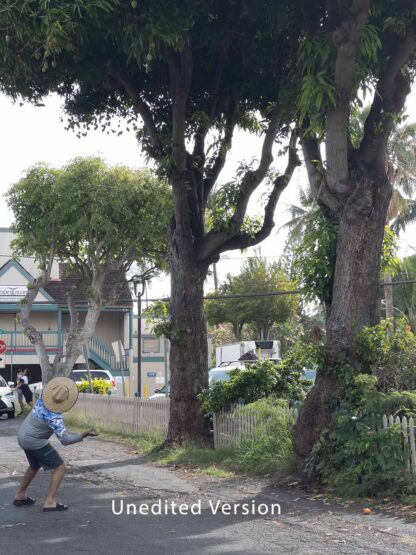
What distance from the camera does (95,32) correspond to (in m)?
12.1

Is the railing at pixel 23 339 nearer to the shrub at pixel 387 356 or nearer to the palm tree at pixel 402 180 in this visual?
the palm tree at pixel 402 180

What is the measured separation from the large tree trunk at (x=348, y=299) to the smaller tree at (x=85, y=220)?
14741 millimetres

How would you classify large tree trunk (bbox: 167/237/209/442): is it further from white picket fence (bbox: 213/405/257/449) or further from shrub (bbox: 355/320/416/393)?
shrub (bbox: 355/320/416/393)

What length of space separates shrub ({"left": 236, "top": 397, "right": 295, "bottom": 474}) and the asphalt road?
0.55 metres

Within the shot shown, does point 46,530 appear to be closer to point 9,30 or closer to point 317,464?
point 317,464

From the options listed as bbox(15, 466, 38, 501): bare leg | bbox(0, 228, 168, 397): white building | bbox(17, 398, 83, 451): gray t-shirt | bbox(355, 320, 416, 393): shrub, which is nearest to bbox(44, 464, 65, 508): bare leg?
bbox(17, 398, 83, 451): gray t-shirt

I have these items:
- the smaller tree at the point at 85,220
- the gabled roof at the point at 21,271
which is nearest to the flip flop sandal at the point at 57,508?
the smaller tree at the point at 85,220

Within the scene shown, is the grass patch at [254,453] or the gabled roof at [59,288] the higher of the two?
the gabled roof at [59,288]

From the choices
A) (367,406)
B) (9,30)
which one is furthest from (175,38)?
(367,406)

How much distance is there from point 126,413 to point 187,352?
5.21 metres

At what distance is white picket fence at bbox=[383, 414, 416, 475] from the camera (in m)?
9.66

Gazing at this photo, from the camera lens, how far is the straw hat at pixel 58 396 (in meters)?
9.11

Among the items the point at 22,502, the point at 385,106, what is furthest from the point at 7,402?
the point at 385,106

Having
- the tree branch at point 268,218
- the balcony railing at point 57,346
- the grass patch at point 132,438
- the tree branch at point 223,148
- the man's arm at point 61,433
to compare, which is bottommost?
the grass patch at point 132,438
